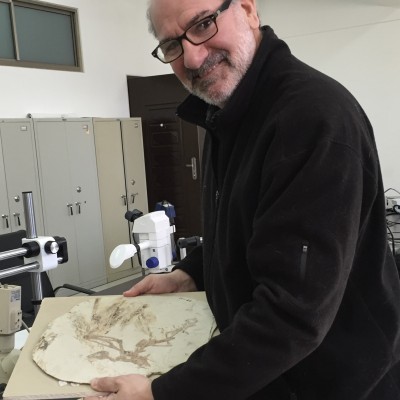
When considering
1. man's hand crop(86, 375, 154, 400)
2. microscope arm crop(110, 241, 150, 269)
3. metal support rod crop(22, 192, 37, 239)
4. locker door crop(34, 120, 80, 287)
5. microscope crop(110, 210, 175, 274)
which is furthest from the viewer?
locker door crop(34, 120, 80, 287)

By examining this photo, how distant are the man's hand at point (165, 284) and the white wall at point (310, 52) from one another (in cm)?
403

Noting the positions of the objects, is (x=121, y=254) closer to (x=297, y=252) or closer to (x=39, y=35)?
(x=297, y=252)

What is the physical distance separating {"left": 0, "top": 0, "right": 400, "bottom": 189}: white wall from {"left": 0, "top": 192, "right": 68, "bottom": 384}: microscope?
11.9 feet

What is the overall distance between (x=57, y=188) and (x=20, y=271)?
321 cm

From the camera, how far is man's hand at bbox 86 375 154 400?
84 centimetres

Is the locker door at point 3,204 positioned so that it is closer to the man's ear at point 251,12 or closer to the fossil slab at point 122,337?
the fossil slab at point 122,337

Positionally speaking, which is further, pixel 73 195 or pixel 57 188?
pixel 73 195

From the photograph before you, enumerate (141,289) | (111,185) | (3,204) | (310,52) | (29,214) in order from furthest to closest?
(310,52)
(111,185)
(3,204)
(29,214)
(141,289)

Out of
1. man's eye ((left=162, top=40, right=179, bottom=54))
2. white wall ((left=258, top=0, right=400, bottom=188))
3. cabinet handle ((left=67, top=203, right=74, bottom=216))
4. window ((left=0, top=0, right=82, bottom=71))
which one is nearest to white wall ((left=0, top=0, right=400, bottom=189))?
white wall ((left=258, top=0, right=400, bottom=188))

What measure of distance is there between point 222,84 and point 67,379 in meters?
0.70

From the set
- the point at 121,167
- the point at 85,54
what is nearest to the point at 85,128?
the point at 121,167

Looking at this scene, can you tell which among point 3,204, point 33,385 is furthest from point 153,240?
point 3,204

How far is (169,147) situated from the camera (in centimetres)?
560

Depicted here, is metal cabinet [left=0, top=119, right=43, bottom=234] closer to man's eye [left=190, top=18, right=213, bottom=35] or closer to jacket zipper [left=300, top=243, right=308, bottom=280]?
man's eye [left=190, top=18, right=213, bottom=35]
